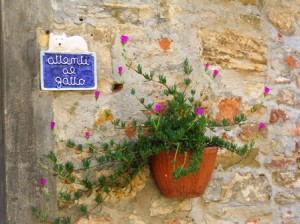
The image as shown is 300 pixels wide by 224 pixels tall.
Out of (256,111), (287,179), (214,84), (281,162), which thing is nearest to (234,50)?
(214,84)

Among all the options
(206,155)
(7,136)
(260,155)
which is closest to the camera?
(7,136)

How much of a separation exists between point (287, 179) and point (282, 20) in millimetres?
1018

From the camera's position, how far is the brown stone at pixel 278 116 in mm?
3285

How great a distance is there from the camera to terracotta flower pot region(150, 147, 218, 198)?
269 centimetres

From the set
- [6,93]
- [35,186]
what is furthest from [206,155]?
[6,93]

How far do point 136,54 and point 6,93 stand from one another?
0.74 metres

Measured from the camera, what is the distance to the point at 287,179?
3.31 meters

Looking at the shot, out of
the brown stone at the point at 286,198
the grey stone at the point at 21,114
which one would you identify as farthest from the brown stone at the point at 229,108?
the grey stone at the point at 21,114

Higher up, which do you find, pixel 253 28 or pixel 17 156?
pixel 253 28

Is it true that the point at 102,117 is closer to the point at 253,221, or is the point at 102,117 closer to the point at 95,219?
the point at 95,219

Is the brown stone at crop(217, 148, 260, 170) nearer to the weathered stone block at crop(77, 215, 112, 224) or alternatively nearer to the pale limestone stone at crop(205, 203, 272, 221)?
the pale limestone stone at crop(205, 203, 272, 221)

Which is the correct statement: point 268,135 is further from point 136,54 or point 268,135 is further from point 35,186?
point 35,186

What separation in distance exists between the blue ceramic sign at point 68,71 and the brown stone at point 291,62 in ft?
4.41

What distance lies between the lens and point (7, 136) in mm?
2539
